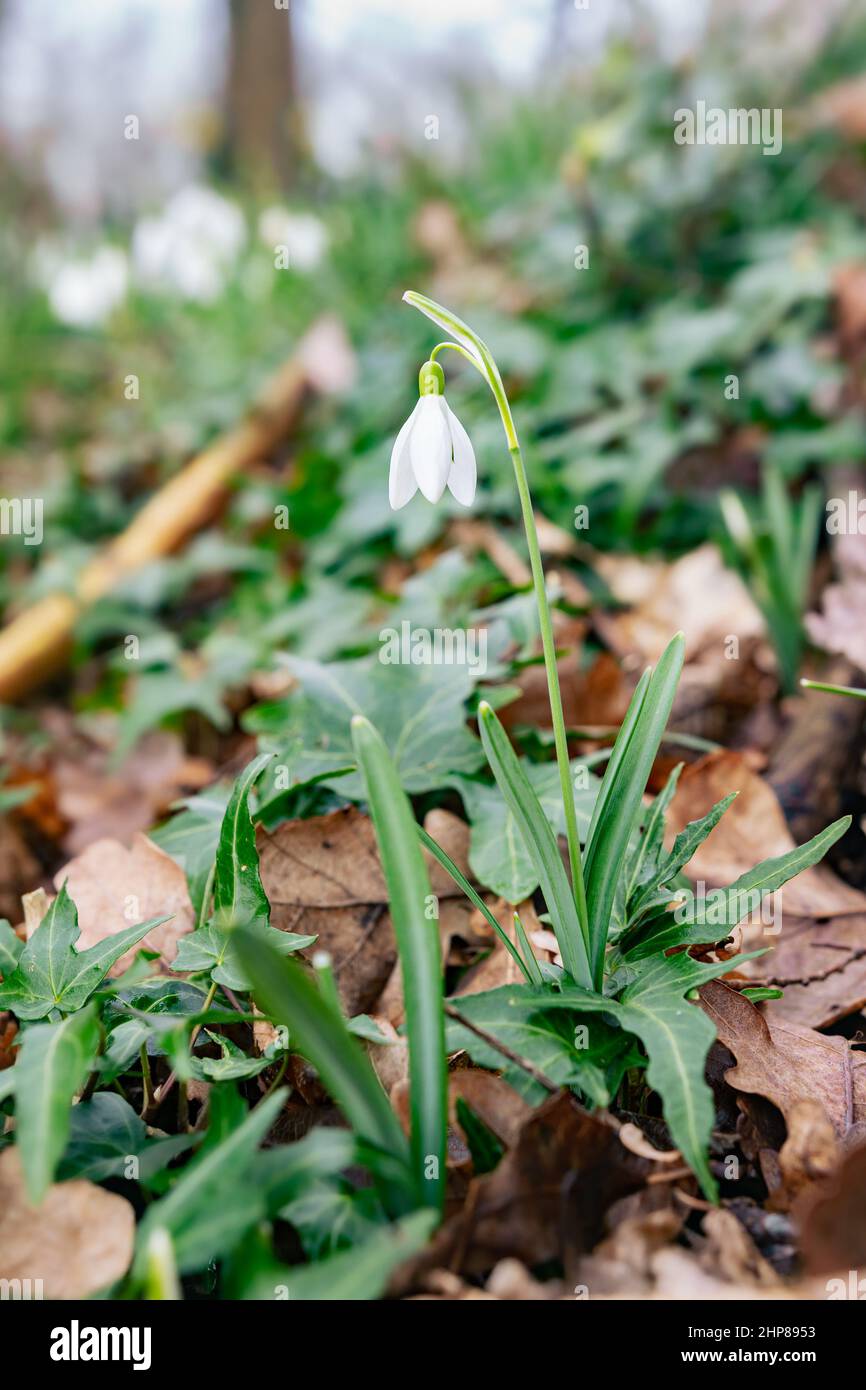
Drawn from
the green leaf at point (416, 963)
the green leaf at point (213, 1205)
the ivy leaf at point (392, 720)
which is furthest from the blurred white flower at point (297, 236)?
the green leaf at point (213, 1205)

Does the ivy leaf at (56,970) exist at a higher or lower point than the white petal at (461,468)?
lower

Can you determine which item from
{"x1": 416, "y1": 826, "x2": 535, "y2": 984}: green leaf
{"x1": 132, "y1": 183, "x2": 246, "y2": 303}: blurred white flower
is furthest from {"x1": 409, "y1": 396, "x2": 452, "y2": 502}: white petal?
{"x1": 132, "y1": 183, "x2": 246, "y2": 303}: blurred white flower

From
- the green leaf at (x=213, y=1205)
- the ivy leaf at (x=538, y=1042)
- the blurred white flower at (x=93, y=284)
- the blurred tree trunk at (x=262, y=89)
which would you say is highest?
the blurred tree trunk at (x=262, y=89)

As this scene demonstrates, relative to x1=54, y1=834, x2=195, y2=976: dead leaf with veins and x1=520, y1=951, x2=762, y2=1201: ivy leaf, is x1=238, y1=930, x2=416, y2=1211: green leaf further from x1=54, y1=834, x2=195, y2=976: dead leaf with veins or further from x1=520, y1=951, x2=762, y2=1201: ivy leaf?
x1=54, y1=834, x2=195, y2=976: dead leaf with veins

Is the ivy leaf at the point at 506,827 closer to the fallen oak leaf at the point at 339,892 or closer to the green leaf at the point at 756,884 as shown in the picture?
the fallen oak leaf at the point at 339,892

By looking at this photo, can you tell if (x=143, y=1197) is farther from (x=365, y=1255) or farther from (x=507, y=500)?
(x=507, y=500)

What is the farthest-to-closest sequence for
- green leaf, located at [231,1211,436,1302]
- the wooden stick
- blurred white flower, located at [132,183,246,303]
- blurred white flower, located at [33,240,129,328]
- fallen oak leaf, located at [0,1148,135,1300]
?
blurred white flower, located at [132,183,246,303]
blurred white flower, located at [33,240,129,328]
the wooden stick
fallen oak leaf, located at [0,1148,135,1300]
green leaf, located at [231,1211,436,1302]

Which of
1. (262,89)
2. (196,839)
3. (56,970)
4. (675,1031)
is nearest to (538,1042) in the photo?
(675,1031)
